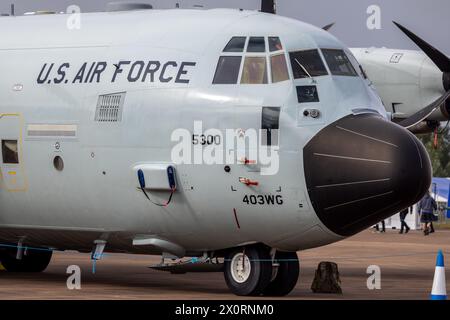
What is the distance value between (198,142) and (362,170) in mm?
2853

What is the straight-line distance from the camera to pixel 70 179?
2192 centimetres

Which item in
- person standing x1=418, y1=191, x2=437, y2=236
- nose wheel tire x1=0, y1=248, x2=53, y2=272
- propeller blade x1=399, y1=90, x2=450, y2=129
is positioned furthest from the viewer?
person standing x1=418, y1=191, x2=437, y2=236

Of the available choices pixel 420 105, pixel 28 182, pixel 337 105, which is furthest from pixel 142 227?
pixel 420 105

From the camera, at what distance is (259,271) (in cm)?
2072

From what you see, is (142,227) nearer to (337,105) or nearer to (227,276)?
(227,276)

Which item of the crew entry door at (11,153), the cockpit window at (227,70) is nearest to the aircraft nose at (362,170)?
the cockpit window at (227,70)

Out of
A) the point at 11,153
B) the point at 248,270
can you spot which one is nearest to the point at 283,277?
the point at 248,270

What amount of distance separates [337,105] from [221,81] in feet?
6.72

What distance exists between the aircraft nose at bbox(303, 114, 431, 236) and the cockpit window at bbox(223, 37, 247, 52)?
225cm

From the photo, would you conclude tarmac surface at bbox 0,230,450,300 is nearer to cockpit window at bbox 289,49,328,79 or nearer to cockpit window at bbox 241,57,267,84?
cockpit window at bbox 241,57,267,84

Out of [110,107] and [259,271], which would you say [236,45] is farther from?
[259,271]

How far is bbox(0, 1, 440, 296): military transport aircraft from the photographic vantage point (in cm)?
1983

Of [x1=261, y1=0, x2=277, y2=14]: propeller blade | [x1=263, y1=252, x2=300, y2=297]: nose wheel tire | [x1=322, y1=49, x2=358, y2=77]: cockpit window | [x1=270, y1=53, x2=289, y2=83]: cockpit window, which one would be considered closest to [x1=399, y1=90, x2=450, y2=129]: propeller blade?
[x1=261, y1=0, x2=277, y2=14]: propeller blade

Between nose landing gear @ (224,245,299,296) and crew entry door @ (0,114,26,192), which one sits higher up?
crew entry door @ (0,114,26,192)
